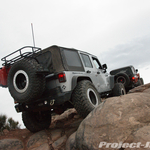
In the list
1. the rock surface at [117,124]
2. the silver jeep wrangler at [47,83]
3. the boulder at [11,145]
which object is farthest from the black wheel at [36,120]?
the rock surface at [117,124]

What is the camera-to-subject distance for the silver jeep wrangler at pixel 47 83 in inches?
134

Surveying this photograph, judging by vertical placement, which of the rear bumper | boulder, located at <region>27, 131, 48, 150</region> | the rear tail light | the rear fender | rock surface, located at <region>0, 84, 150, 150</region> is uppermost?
the rear fender

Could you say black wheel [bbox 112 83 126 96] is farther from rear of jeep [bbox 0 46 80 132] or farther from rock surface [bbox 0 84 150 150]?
rock surface [bbox 0 84 150 150]

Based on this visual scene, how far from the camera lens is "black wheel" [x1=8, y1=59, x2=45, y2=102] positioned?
10.9 ft

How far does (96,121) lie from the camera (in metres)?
2.53

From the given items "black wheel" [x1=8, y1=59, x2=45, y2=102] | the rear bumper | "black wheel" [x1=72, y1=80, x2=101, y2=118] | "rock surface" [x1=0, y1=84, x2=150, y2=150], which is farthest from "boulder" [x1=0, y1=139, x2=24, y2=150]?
"black wheel" [x1=72, y1=80, x2=101, y2=118]

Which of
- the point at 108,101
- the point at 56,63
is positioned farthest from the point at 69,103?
the point at 108,101

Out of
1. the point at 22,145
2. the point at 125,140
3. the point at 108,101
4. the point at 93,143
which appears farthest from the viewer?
the point at 22,145

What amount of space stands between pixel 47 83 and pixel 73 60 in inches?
41.9

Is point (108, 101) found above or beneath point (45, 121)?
above

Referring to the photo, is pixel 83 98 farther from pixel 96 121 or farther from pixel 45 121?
pixel 45 121

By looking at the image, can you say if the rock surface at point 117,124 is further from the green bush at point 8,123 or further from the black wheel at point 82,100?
the green bush at point 8,123

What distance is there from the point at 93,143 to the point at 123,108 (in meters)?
0.75

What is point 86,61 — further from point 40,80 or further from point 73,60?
point 40,80
